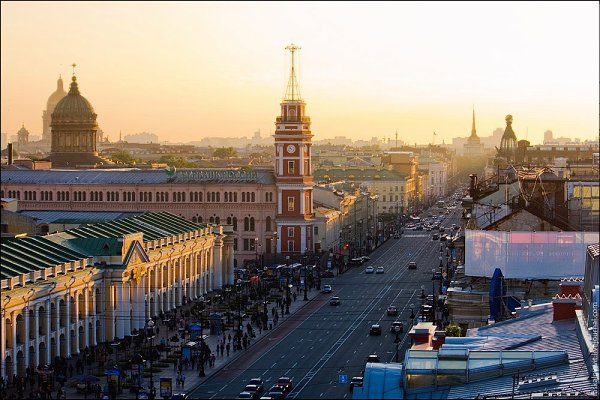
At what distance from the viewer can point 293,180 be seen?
361 feet

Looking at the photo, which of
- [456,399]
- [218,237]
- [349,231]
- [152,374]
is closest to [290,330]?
[152,374]

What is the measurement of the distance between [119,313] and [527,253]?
75.3 feet

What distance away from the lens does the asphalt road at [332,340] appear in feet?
176

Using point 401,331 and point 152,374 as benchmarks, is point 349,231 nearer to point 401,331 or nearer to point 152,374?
point 401,331

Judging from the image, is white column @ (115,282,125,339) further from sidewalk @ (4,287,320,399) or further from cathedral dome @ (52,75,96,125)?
cathedral dome @ (52,75,96,125)

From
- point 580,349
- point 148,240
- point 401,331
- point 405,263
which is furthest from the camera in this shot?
point 405,263

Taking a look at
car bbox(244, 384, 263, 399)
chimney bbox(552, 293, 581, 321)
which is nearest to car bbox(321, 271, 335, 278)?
car bbox(244, 384, 263, 399)

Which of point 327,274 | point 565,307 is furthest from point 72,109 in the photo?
point 565,307

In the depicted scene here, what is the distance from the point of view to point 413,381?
2444 cm

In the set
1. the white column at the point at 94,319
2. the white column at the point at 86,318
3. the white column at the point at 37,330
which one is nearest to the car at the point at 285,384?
the white column at the point at 37,330

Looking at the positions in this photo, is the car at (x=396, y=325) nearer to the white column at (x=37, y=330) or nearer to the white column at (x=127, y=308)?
the white column at (x=127, y=308)

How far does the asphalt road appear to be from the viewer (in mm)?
53500

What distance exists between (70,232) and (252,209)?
40.8 m

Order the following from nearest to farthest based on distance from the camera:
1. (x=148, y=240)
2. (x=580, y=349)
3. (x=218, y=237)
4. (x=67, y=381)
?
1. (x=580, y=349)
2. (x=67, y=381)
3. (x=148, y=240)
4. (x=218, y=237)
